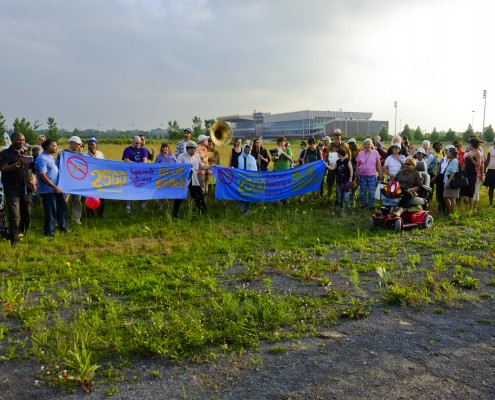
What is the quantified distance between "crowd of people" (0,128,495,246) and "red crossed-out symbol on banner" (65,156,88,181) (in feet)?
1.08

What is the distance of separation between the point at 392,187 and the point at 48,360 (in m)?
8.10

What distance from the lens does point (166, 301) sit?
5.39 meters

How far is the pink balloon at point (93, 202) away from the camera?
10570mm

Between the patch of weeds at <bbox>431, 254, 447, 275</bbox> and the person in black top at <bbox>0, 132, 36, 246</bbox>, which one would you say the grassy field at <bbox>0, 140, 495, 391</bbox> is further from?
the person in black top at <bbox>0, 132, 36, 246</bbox>

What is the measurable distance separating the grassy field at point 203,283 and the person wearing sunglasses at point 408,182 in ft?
2.57

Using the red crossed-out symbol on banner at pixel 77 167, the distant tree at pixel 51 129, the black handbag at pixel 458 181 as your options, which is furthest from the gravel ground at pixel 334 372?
the distant tree at pixel 51 129

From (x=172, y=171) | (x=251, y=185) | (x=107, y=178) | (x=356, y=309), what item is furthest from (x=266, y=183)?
(x=356, y=309)

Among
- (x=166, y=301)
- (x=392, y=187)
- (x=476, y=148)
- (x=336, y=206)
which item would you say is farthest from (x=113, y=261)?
(x=476, y=148)

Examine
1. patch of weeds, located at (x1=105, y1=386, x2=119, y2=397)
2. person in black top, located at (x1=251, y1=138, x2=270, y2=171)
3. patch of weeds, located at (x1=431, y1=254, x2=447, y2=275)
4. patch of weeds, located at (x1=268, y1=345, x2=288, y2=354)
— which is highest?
person in black top, located at (x1=251, y1=138, x2=270, y2=171)

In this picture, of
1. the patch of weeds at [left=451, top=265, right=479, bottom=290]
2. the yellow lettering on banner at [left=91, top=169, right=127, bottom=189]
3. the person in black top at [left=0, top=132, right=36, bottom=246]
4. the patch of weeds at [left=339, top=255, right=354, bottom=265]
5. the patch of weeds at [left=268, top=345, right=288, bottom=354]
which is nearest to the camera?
the patch of weeds at [left=268, top=345, right=288, bottom=354]

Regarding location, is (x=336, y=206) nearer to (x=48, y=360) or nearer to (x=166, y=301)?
(x=166, y=301)

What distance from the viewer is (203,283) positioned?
6.04 metres

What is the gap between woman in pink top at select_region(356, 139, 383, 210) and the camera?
38.8 ft

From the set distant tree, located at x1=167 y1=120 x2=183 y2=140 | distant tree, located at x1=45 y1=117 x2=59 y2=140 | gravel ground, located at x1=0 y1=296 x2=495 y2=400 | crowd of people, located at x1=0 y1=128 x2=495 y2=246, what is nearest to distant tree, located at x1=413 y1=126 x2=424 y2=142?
distant tree, located at x1=167 y1=120 x2=183 y2=140
